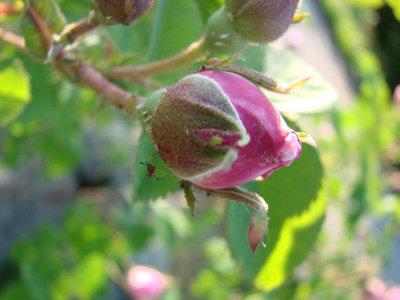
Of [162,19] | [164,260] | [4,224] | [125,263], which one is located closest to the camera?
[162,19]

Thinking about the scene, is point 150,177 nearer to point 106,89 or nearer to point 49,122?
point 106,89

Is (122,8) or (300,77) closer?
(122,8)

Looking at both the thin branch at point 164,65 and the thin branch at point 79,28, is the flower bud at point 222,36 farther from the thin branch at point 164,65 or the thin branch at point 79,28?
the thin branch at point 79,28

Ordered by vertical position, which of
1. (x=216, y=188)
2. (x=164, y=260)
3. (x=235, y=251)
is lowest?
(x=164, y=260)

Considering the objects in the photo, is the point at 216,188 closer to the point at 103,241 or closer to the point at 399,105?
the point at 103,241

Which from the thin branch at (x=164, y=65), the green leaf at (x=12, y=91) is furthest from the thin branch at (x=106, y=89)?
the green leaf at (x=12, y=91)

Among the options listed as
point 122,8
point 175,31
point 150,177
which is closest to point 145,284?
point 175,31

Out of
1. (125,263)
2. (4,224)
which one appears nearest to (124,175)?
(4,224)
